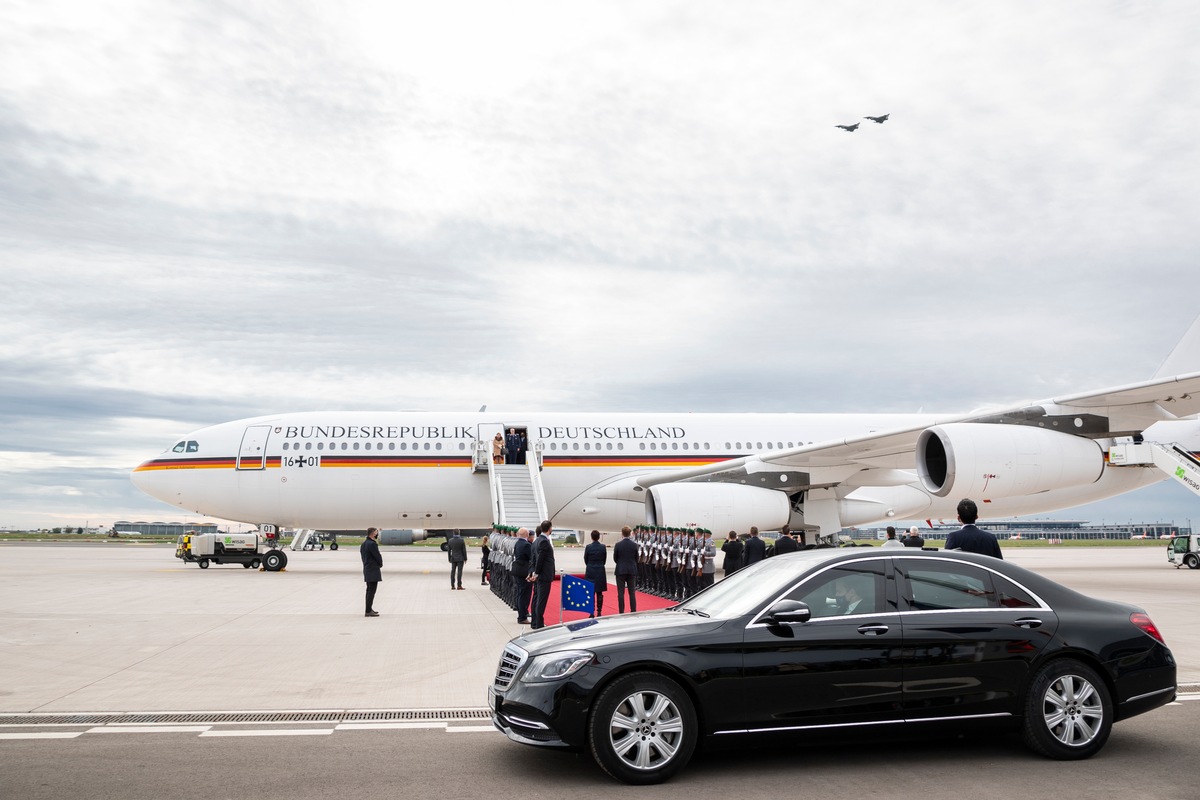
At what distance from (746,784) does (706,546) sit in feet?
34.3

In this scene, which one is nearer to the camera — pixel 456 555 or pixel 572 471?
pixel 456 555

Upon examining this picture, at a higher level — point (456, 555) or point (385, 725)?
point (456, 555)

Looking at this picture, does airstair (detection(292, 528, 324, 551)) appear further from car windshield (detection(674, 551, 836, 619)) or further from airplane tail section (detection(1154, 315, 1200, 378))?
car windshield (detection(674, 551, 836, 619))

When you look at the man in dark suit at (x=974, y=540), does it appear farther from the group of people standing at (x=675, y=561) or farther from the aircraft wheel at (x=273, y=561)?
the aircraft wheel at (x=273, y=561)

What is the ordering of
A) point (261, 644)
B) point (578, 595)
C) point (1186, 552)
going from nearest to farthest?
point (261, 644), point (578, 595), point (1186, 552)

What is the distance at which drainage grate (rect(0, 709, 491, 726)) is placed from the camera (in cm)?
763

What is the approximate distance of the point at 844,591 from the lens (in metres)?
6.68

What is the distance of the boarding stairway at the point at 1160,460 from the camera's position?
1945cm

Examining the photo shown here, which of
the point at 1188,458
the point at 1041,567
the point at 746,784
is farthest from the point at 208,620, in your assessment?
the point at 1041,567

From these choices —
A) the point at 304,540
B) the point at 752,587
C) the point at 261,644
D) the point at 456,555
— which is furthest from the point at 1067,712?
the point at 304,540

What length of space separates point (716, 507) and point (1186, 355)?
1389 centimetres

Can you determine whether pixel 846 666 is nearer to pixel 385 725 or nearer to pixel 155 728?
pixel 385 725

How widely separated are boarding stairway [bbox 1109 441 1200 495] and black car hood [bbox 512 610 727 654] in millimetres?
15926

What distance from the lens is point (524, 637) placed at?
6941mm
